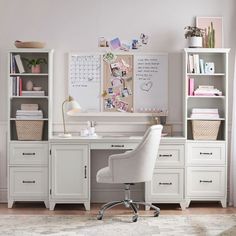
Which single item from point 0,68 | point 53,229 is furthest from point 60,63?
point 53,229

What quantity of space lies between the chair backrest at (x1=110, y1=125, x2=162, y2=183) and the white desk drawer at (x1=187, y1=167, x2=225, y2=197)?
77 cm

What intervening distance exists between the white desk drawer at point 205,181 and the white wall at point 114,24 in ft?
2.17

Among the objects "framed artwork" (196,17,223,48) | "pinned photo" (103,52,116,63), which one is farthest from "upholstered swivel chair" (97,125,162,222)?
"framed artwork" (196,17,223,48)

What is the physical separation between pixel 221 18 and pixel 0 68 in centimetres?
261

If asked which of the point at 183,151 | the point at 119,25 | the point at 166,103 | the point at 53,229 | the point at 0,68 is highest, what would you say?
the point at 119,25

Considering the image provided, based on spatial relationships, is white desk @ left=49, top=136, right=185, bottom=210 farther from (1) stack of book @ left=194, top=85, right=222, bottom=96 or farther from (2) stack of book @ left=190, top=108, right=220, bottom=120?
(1) stack of book @ left=194, top=85, right=222, bottom=96

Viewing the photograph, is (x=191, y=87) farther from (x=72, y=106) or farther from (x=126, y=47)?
(x=72, y=106)

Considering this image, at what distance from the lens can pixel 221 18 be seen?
6477mm

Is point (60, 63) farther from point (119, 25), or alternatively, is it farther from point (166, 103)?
point (166, 103)

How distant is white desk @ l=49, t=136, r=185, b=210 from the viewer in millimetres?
6027

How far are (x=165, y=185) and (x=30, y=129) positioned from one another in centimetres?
160

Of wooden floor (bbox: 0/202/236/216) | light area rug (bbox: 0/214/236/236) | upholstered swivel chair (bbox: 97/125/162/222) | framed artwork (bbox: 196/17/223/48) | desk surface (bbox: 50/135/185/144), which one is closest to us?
light area rug (bbox: 0/214/236/236)

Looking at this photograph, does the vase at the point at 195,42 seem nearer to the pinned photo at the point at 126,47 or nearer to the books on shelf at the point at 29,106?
the pinned photo at the point at 126,47

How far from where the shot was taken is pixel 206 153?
6.18m
